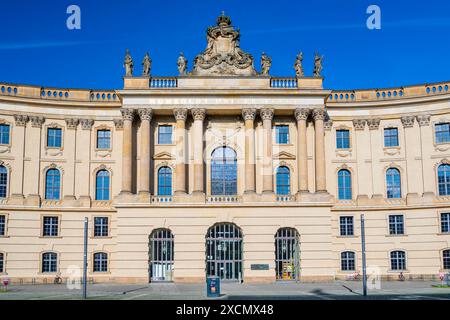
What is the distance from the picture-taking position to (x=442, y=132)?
1902 inches

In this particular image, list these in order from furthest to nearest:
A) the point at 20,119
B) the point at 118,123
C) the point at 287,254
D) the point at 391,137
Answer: the point at 391,137
the point at 118,123
the point at 20,119
the point at 287,254

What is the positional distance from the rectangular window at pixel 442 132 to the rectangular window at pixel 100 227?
2910 cm

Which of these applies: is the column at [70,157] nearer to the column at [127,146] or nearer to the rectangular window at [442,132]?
the column at [127,146]

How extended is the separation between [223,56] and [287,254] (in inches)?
679

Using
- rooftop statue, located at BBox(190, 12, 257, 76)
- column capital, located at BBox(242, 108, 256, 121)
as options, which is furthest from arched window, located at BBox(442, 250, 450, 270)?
rooftop statue, located at BBox(190, 12, 257, 76)

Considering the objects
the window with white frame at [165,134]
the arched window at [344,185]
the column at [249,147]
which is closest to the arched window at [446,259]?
the arched window at [344,185]

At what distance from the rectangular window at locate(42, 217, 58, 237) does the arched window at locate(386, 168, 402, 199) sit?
1119 inches

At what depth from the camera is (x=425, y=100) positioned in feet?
159

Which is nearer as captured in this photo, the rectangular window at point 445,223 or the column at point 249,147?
the column at point 249,147

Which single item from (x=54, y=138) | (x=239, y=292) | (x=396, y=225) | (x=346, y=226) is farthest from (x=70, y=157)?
(x=396, y=225)

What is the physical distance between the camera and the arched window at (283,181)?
4841cm

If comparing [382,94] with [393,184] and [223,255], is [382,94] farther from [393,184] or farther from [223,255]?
[223,255]

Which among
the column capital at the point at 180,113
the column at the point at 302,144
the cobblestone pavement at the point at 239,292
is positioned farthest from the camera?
the column capital at the point at 180,113
